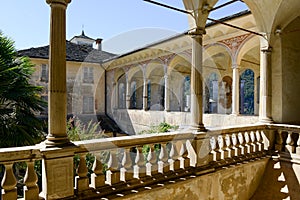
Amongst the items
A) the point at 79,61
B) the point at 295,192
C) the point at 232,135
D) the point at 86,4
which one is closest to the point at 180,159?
the point at 232,135

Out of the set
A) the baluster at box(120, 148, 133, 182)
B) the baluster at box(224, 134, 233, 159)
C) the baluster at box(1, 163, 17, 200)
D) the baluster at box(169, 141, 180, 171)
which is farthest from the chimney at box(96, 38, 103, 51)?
the baluster at box(1, 163, 17, 200)

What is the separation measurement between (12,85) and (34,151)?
3666 mm

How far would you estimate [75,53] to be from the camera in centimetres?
2145

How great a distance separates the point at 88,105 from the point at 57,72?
63.3 ft

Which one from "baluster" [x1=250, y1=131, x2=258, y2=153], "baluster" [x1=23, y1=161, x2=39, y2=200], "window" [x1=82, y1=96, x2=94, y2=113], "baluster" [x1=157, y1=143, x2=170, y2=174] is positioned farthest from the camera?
"window" [x1=82, y1=96, x2=94, y2=113]

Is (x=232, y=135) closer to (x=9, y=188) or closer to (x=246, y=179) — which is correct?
(x=246, y=179)

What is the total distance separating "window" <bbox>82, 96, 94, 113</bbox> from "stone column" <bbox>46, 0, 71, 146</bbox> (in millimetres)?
18970

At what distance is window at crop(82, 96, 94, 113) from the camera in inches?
857

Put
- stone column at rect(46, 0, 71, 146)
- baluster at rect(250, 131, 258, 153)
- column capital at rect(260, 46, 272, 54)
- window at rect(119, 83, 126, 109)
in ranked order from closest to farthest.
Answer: stone column at rect(46, 0, 71, 146)
baluster at rect(250, 131, 258, 153)
column capital at rect(260, 46, 272, 54)
window at rect(119, 83, 126, 109)

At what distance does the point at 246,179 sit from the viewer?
543 centimetres

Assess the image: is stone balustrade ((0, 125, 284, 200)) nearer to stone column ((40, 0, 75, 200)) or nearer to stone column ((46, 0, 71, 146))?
stone column ((40, 0, 75, 200))

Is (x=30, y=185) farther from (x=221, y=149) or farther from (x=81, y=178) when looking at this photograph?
(x=221, y=149)

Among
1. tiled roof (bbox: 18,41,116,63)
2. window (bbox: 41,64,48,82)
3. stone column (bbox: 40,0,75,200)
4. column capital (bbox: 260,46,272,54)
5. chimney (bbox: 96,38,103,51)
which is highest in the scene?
chimney (bbox: 96,38,103,51)

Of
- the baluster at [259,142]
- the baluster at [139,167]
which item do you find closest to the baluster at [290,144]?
the baluster at [259,142]
